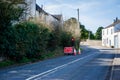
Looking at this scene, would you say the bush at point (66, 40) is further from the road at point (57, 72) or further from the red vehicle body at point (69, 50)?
the road at point (57, 72)

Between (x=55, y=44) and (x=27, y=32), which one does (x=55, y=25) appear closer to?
(x=55, y=44)

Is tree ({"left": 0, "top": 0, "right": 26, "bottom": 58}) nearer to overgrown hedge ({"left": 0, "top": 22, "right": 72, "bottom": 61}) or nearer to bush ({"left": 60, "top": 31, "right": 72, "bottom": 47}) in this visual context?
overgrown hedge ({"left": 0, "top": 22, "right": 72, "bottom": 61})

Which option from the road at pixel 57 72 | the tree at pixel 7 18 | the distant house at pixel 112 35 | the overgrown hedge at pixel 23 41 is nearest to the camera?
the road at pixel 57 72

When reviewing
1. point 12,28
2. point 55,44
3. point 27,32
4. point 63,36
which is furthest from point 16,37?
point 63,36

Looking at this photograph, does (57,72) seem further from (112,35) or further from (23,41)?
(112,35)

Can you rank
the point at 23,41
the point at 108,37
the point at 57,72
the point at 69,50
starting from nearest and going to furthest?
the point at 57,72, the point at 23,41, the point at 69,50, the point at 108,37

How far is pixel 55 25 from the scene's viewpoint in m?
53.2

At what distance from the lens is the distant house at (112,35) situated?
99.5 meters

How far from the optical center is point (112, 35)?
107000 mm

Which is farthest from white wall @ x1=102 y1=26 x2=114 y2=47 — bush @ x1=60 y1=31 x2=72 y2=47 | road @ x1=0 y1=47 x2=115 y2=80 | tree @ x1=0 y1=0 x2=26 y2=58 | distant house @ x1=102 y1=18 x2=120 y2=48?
road @ x1=0 y1=47 x2=115 y2=80

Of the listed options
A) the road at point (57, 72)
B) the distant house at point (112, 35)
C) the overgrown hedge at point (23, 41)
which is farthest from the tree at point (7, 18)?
the distant house at point (112, 35)

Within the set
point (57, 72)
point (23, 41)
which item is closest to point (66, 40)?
point (23, 41)

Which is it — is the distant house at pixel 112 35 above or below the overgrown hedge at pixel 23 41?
above

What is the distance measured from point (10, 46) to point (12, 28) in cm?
165
